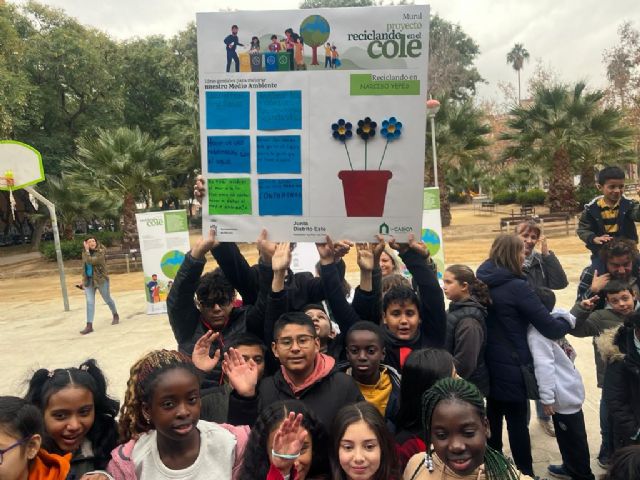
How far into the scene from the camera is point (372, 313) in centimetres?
297

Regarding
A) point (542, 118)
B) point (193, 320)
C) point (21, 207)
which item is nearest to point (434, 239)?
point (193, 320)

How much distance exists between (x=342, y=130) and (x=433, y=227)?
5.13 m

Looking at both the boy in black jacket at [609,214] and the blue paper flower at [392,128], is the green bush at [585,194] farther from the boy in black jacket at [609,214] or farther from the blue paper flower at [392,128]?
the blue paper flower at [392,128]

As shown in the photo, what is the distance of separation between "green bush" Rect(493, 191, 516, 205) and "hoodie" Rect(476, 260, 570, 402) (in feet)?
95.7

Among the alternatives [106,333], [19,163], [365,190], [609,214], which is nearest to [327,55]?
[365,190]

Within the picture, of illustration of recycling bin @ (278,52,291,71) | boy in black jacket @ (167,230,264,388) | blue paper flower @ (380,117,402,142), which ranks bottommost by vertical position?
boy in black jacket @ (167,230,264,388)

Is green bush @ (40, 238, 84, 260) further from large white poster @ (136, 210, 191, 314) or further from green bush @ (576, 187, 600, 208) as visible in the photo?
green bush @ (576, 187, 600, 208)

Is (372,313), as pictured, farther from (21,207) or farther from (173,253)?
(21,207)

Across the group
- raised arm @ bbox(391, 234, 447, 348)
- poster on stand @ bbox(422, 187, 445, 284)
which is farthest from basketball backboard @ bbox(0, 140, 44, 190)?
raised arm @ bbox(391, 234, 447, 348)

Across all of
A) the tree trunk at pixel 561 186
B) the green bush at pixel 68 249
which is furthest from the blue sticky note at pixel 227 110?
the green bush at pixel 68 249

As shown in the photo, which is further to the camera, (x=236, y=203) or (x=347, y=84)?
(x=236, y=203)

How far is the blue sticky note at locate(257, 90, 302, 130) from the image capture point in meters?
2.41

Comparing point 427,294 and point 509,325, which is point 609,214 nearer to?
point 509,325

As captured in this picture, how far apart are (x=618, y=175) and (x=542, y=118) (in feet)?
46.9
